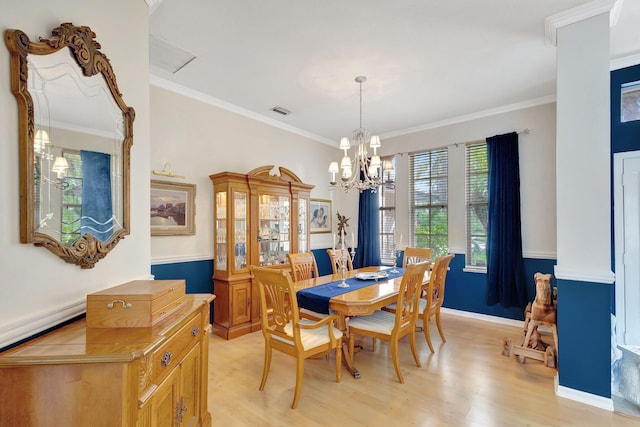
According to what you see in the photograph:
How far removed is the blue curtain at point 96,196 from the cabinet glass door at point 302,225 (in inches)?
125

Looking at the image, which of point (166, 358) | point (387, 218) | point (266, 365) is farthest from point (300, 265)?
point (166, 358)

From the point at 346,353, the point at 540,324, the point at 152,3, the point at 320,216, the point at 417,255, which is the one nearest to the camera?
the point at 152,3

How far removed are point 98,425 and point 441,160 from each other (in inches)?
193

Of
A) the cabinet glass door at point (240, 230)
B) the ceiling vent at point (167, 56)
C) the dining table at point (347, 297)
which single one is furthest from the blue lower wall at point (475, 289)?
the ceiling vent at point (167, 56)

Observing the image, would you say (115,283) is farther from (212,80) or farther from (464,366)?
(464,366)

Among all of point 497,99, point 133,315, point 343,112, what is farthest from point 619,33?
point 133,315

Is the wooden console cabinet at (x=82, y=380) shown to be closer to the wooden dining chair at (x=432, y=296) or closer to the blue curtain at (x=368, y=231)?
the wooden dining chair at (x=432, y=296)

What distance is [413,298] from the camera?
2.88 m

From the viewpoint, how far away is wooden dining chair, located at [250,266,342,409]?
234cm

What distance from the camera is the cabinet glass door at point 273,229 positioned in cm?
417

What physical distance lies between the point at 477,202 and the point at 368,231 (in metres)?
1.81

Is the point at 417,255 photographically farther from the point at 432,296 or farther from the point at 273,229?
the point at 273,229

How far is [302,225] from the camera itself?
4.81 meters

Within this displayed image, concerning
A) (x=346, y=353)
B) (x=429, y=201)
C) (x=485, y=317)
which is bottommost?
(x=485, y=317)
